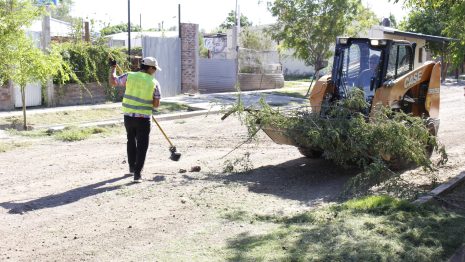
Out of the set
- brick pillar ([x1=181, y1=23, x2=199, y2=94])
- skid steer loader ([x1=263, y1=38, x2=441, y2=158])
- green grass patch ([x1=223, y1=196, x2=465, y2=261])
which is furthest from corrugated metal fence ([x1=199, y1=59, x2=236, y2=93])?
green grass patch ([x1=223, y1=196, x2=465, y2=261])

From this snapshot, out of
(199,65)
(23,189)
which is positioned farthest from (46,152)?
(199,65)

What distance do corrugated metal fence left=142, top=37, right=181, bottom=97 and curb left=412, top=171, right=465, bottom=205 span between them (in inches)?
549

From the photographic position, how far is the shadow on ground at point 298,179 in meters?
8.28

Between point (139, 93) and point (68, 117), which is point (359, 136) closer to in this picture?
point (139, 93)

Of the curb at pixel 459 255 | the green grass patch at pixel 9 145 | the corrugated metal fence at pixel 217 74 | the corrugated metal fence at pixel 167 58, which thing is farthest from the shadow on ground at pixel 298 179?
the corrugated metal fence at pixel 217 74

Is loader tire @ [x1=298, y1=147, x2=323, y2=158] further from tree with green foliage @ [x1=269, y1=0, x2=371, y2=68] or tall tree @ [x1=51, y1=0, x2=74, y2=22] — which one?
tree with green foliage @ [x1=269, y1=0, x2=371, y2=68]

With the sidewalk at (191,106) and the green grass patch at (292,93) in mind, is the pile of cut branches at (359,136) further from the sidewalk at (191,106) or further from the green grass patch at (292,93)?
the green grass patch at (292,93)

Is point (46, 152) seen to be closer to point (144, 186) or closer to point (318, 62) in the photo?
point (144, 186)

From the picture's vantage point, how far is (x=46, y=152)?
11383 mm

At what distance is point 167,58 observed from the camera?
22266 millimetres

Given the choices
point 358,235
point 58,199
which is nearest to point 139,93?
point 58,199

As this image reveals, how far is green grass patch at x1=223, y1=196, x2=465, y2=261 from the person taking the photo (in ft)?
18.0

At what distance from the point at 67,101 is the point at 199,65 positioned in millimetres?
8799

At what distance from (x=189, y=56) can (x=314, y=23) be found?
5327 millimetres
